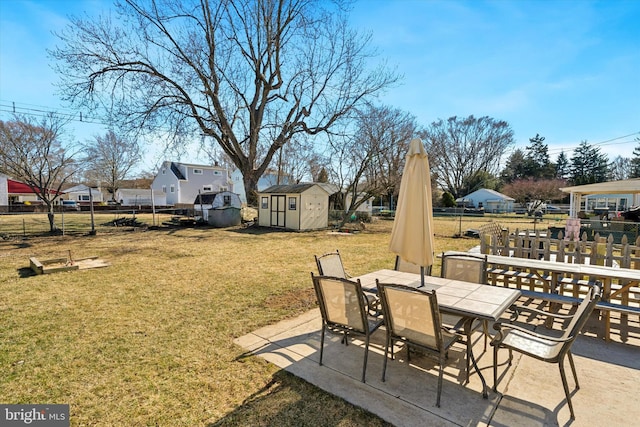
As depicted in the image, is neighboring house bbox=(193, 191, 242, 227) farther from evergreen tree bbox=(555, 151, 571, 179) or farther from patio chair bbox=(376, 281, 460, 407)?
evergreen tree bbox=(555, 151, 571, 179)

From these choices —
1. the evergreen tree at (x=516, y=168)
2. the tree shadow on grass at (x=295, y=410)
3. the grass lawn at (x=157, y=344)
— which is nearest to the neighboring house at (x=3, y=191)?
the grass lawn at (x=157, y=344)

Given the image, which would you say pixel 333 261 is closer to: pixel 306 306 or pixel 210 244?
pixel 306 306

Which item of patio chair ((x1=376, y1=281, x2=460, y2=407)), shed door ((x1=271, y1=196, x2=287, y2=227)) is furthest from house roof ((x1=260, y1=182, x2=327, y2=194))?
patio chair ((x1=376, y1=281, x2=460, y2=407))

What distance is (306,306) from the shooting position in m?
4.73

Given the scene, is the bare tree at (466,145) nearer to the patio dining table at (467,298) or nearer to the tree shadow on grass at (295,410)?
the patio dining table at (467,298)

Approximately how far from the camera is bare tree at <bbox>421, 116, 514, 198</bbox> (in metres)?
43.3

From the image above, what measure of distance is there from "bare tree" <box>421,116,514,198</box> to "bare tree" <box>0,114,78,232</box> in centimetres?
3950

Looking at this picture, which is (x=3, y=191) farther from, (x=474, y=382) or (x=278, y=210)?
(x=474, y=382)

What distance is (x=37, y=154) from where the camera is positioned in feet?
42.5

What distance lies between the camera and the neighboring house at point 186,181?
126ft

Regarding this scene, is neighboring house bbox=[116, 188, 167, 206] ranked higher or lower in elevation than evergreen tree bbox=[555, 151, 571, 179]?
lower

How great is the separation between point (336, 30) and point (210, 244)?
526 inches

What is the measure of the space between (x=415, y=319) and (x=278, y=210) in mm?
15831

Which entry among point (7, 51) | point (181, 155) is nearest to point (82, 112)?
point (181, 155)
